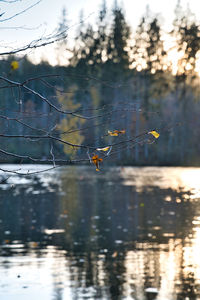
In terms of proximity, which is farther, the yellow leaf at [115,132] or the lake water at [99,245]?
the lake water at [99,245]

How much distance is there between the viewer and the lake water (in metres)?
9.28

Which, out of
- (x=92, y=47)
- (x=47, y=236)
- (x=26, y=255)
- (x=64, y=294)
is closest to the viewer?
(x=64, y=294)

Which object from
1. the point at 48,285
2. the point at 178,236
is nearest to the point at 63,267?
the point at 48,285

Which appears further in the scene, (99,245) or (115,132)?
(99,245)

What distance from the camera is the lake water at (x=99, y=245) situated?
9281mm

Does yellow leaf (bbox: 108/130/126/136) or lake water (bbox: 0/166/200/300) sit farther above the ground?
yellow leaf (bbox: 108/130/126/136)

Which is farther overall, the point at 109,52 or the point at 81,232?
the point at 109,52

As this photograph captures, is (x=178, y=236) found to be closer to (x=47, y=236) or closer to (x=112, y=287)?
Result: (x=47, y=236)

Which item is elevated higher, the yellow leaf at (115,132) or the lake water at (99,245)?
the yellow leaf at (115,132)

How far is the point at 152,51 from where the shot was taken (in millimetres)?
60625

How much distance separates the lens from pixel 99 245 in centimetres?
1291

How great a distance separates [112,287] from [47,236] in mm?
4885

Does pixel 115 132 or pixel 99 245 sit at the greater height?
pixel 115 132

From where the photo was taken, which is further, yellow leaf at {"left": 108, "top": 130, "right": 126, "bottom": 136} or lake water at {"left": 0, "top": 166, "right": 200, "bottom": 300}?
lake water at {"left": 0, "top": 166, "right": 200, "bottom": 300}
